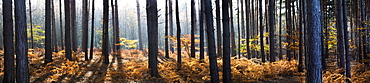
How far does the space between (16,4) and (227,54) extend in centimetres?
636

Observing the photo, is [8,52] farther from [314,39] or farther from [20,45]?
[314,39]

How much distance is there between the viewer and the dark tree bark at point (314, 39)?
19.0 feet

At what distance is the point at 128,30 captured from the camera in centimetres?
9175

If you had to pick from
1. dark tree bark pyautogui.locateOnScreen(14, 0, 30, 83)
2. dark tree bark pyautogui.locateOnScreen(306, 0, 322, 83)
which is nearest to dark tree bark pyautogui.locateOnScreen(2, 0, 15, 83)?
dark tree bark pyautogui.locateOnScreen(14, 0, 30, 83)

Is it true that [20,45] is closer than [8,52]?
Yes

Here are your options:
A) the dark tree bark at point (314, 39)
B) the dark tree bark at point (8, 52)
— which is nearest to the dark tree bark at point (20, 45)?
Answer: the dark tree bark at point (8, 52)

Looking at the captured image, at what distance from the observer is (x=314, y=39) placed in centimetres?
583

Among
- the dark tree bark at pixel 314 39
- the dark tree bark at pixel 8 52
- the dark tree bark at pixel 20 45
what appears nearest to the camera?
the dark tree bark at pixel 314 39

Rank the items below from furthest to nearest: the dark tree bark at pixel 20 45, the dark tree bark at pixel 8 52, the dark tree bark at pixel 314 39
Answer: the dark tree bark at pixel 8 52 < the dark tree bark at pixel 20 45 < the dark tree bark at pixel 314 39

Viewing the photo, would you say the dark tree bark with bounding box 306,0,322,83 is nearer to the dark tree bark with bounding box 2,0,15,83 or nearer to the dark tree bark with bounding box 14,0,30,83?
A: the dark tree bark with bounding box 14,0,30,83

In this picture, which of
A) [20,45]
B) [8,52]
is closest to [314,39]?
[20,45]

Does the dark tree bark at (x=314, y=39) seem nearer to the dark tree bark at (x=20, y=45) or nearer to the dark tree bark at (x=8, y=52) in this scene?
the dark tree bark at (x=20, y=45)

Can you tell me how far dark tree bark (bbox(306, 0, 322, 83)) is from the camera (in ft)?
19.0

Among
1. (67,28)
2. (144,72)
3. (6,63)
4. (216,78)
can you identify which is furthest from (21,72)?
(67,28)
